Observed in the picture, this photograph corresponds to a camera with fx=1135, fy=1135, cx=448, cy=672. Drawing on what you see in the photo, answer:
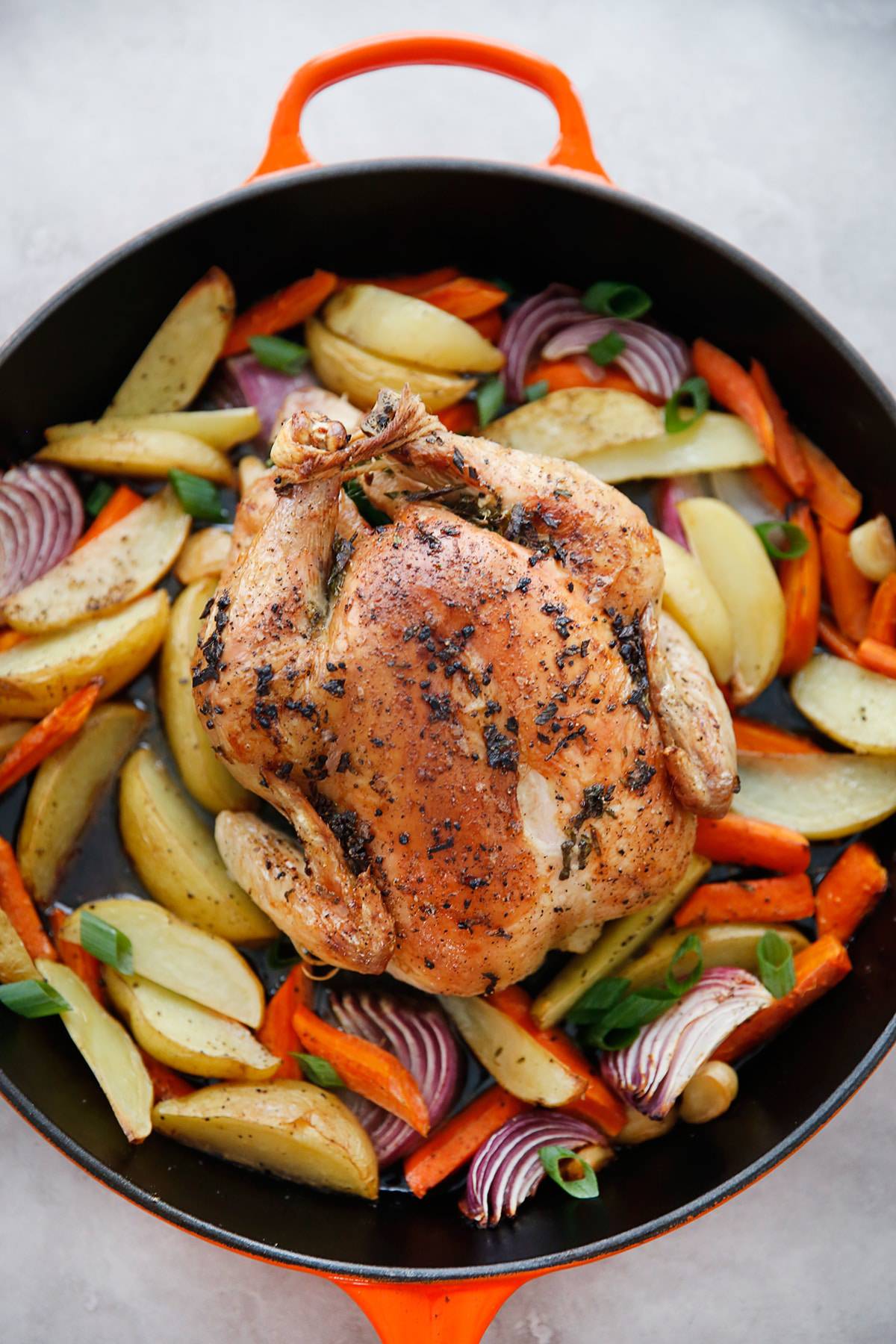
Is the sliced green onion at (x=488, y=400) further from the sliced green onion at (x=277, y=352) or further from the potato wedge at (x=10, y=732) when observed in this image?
the potato wedge at (x=10, y=732)

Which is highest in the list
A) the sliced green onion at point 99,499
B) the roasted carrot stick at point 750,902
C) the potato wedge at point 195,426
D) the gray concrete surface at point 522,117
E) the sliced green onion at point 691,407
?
the gray concrete surface at point 522,117

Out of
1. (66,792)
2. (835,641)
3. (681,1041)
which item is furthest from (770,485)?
(66,792)

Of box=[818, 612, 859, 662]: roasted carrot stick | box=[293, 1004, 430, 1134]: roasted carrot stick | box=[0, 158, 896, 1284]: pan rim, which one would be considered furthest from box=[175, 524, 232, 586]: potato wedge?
box=[818, 612, 859, 662]: roasted carrot stick

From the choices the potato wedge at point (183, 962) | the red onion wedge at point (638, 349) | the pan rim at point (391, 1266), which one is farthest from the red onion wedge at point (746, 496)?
the potato wedge at point (183, 962)

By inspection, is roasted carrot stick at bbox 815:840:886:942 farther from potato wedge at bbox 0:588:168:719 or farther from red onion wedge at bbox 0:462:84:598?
red onion wedge at bbox 0:462:84:598

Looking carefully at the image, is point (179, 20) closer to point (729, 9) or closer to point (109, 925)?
point (729, 9)

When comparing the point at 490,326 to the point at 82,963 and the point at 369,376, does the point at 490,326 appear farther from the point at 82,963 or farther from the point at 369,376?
the point at 82,963
